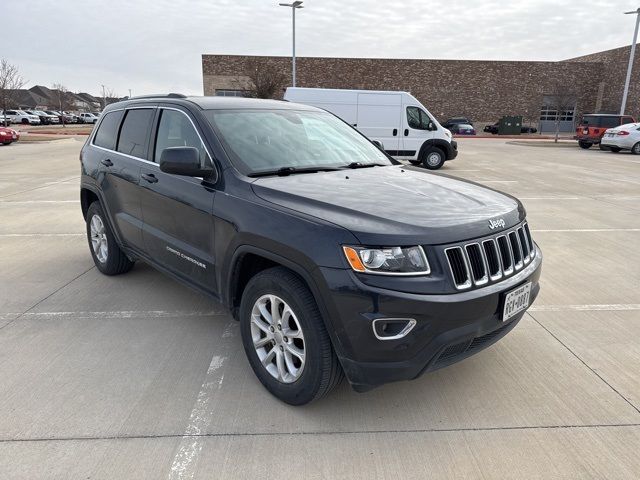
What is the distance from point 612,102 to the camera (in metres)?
44.1

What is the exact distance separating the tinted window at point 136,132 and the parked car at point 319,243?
0.03 m

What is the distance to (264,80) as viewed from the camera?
119 ft

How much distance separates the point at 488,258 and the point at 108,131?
4.01 m

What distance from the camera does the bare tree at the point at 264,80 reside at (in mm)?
35312

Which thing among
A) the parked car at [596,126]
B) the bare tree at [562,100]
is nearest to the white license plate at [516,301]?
the parked car at [596,126]

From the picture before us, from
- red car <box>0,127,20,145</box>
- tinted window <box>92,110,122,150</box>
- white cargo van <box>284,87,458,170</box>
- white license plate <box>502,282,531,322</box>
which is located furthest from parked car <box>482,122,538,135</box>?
white license plate <box>502,282,531,322</box>

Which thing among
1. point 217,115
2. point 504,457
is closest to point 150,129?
point 217,115

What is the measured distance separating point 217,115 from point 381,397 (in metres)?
2.31

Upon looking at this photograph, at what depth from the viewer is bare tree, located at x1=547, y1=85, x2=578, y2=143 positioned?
42050mm

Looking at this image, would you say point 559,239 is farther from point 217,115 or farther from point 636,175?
point 636,175

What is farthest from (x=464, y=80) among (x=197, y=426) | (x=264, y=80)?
(x=197, y=426)

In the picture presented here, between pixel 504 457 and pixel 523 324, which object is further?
pixel 523 324

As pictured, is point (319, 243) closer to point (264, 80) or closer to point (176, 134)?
point (176, 134)

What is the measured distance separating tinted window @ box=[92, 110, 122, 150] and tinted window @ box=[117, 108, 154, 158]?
0.17m
